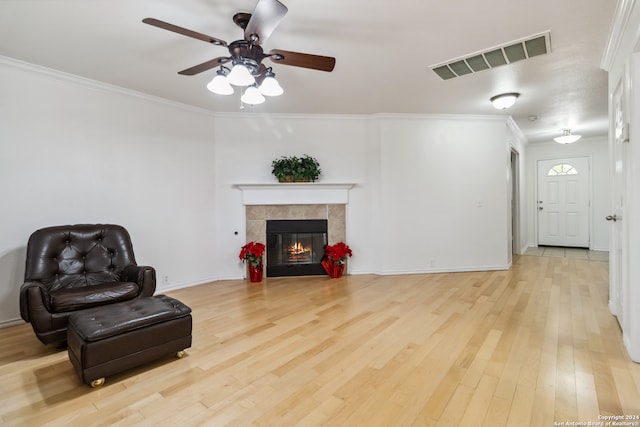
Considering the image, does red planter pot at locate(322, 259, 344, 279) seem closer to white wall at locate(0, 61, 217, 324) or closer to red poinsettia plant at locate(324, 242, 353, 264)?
red poinsettia plant at locate(324, 242, 353, 264)

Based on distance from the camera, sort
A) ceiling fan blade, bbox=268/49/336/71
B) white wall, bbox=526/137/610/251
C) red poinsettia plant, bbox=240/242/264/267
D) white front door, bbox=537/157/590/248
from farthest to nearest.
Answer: white front door, bbox=537/157/590/248, white wall, bbox=526/137/610/251, red poinsettia plant, bbox=240/242/264/267, ceiling fan blade, bbox=268/49/336/71

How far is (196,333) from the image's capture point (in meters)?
2.78

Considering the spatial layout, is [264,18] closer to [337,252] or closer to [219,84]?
[219,84]

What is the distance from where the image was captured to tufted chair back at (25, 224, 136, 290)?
2793mm

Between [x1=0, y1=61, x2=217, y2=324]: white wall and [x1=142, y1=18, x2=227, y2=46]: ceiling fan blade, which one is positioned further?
[x1=0, y1=61, x2=217, y2=324]: white wall

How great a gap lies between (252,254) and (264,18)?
3329 millimetres

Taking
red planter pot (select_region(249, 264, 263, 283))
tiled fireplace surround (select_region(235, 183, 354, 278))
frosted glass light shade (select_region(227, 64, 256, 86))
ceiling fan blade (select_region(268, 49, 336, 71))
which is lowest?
red planter pot (select_region(249, 264, 263, 283))

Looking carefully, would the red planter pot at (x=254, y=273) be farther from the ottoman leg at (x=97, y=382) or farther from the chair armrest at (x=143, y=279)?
the ottoman leg at (x=97, y=382)

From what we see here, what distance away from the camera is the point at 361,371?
213cm

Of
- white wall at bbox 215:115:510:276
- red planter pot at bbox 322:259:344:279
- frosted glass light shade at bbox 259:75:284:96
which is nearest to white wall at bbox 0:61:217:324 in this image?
white wall at bbox 215:115:510:276

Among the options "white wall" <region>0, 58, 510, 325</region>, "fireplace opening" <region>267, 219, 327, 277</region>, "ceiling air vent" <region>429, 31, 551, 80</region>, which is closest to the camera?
"ceiling air vent" <region>429, 31, 551, 80</region>

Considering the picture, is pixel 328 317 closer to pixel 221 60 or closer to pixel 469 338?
pixel 469 338

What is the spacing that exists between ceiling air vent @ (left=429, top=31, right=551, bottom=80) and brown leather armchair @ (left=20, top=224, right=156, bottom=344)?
3.54 metres

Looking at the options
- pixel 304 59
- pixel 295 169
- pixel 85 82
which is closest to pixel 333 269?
pixel 295 169
